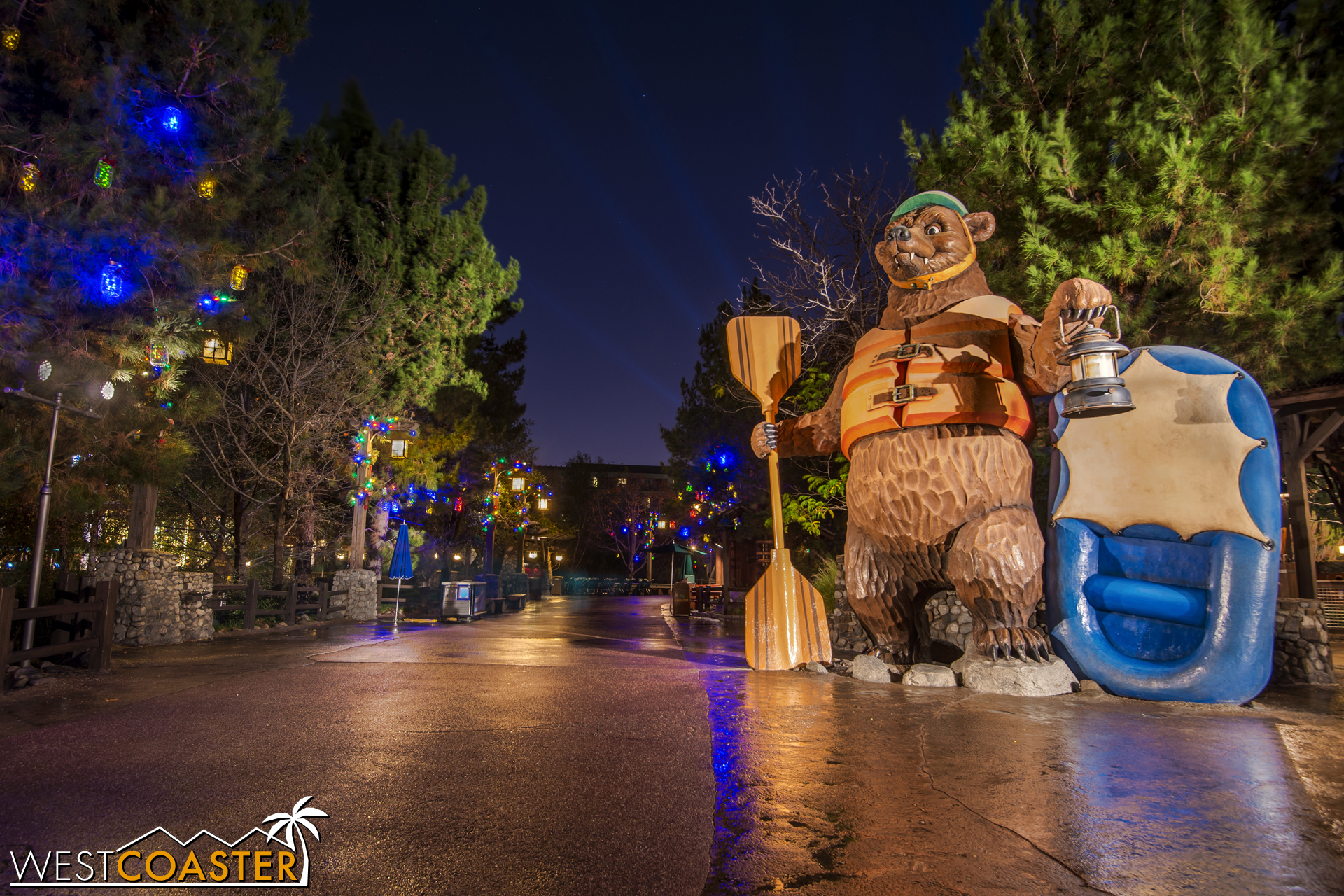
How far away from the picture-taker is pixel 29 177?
6.57m

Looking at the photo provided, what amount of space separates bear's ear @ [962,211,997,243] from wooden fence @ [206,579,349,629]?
11.2 m

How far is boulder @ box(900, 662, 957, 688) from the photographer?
16.5 ft

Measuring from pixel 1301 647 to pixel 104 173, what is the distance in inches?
478

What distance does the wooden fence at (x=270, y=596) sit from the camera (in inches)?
447

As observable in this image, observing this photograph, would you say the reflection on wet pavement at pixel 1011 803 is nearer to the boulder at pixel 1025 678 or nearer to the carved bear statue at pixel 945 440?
the boulder at pixel 1025 678

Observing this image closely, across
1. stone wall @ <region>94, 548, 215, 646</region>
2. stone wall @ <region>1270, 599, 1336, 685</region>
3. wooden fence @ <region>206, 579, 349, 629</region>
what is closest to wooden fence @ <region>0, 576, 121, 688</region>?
stone wall @ <region>94, 548, 215, 646</region>

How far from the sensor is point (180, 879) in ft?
6.52

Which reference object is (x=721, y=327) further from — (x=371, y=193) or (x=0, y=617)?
(x=0, y=617)

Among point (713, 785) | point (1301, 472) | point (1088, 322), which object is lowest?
point (713, 785)

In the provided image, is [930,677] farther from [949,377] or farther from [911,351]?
[911,351]

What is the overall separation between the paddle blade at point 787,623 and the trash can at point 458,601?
1107 cm

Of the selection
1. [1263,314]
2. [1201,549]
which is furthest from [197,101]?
[1263,314]

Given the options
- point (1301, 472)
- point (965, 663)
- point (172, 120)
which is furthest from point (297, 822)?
point (1301, 472)

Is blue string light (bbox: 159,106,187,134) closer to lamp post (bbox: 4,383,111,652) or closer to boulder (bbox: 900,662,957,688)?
lamp post (bbox: 4,383,111,652)
